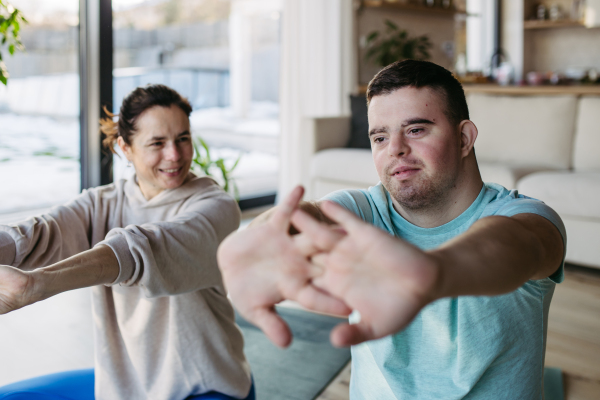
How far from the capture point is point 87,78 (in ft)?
11.4

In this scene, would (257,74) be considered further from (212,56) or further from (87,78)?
(87,78)

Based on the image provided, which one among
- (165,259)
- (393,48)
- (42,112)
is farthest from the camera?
(393,48)

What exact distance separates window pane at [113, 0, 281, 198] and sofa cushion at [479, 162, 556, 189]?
189 cm

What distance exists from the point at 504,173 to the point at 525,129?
2.16ft

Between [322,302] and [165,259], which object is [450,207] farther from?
[165,259]

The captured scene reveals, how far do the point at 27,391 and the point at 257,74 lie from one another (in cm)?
392

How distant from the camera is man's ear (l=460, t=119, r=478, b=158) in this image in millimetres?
1076

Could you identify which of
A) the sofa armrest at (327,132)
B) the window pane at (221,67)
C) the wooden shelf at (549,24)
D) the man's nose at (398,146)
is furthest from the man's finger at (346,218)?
the wooden shelf at (549,24)

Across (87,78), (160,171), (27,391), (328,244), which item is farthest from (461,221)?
(87,78)

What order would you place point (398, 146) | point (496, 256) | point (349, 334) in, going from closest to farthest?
1. point (349, 334)
2. point (496, 256)
3. point (398, 146)

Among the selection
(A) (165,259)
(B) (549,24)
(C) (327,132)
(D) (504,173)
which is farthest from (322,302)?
(B) (549,24)

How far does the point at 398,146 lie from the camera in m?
1.01

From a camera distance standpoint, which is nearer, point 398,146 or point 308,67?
point 398,146

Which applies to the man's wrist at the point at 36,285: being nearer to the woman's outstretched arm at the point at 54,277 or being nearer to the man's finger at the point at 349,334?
the woman's outstretched arm at the point at 54,277
